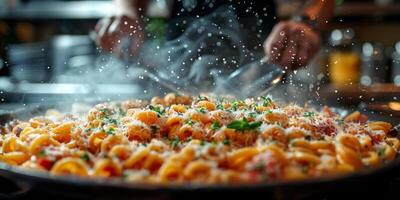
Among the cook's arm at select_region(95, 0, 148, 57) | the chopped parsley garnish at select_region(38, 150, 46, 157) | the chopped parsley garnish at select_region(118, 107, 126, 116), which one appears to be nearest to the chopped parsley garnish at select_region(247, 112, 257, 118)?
the chopped parsley garnish at select_region(118, 107, 126, 116)

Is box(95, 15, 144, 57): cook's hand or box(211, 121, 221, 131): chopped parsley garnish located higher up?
box(95, 15, 144, 57): cook's hand

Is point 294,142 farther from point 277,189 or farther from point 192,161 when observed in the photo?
point 277,189

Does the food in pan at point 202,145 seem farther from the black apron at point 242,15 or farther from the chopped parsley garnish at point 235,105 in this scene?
the black apron at point 242,15

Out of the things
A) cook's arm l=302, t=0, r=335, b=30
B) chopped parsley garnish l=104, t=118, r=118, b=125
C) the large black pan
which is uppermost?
cook's arm l=302, t=0, r=335, b=30

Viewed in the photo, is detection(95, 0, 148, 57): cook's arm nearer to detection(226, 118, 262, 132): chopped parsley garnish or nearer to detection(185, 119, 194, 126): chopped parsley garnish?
detection(185, 119, 194, 126): chopped parsley garnish

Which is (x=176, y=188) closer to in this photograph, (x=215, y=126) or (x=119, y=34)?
(x=215, y=126)

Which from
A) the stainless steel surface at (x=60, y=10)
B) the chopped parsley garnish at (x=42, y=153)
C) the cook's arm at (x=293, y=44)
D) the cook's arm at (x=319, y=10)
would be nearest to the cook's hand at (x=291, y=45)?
the cook's arm at (x=293, y=44)

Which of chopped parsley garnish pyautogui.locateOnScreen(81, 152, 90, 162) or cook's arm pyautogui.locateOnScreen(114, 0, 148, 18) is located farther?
cook's arm pyautogui.locateOnScreen(114, 0, 148, 18)

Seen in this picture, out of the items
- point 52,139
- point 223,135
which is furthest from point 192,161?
point 52,139
